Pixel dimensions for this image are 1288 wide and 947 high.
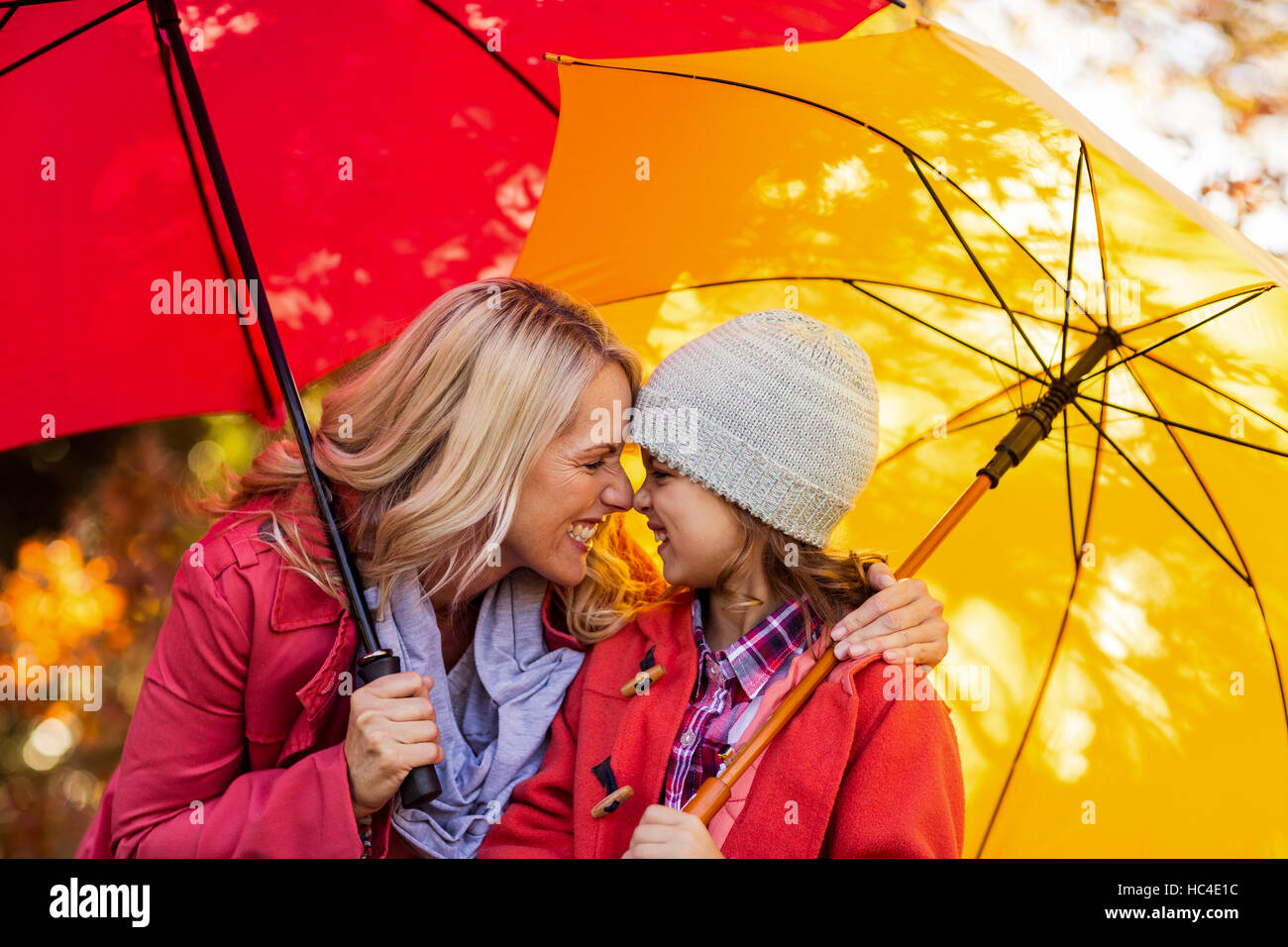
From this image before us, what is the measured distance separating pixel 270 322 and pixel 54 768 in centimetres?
498

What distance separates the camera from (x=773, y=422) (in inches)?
93.9

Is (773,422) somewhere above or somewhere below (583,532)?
above

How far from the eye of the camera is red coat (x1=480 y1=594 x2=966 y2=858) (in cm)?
219

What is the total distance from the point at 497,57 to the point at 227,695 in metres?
1.69

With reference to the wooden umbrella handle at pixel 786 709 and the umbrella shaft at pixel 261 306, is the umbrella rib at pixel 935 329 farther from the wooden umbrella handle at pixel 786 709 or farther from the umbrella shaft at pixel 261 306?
the umbrella shaft at pixel 261 306

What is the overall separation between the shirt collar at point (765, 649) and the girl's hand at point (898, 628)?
139mm

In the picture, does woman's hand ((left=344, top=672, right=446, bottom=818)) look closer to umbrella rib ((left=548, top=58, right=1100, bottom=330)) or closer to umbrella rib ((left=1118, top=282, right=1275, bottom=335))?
umbrella rib ((left=548, top=58, right=1100, bottom=330))

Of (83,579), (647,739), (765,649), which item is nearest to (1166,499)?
(765,649)

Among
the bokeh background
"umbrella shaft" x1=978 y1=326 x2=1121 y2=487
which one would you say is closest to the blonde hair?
"umbrella shaft" x1=978 y1=326 x2=1121 y2=487

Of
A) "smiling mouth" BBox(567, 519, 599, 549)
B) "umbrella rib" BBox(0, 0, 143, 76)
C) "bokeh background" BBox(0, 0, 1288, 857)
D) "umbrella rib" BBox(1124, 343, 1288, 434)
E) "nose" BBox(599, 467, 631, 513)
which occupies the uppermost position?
"umbrella rib" BBox(0, 0, 143, 76)

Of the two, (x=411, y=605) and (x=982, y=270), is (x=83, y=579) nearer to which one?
(x=411, y=605)

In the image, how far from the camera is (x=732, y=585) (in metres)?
2.57

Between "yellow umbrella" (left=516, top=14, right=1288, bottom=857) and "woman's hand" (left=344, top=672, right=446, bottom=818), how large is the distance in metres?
1.22
